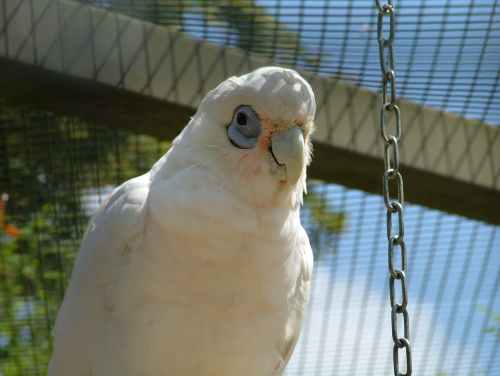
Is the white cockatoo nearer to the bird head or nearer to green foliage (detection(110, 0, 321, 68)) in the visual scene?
the bird head

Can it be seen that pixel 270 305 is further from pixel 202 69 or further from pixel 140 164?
pixel 140 164

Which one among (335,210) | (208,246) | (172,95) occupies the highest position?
(172,95)

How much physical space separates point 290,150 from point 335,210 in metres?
1.05

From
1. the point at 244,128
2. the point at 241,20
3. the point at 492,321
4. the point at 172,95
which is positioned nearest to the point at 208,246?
the point at 244,128

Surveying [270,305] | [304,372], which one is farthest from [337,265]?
[270,305]

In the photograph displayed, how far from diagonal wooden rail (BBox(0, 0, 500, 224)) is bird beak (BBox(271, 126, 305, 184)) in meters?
0.58

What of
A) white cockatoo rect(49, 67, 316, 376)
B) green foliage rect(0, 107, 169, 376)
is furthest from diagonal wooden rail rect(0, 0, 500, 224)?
white cockatoo rect(49, 67, 316, 376)

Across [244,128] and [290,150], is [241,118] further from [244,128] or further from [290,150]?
[290,150]

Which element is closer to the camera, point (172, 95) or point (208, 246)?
point (208, 246)

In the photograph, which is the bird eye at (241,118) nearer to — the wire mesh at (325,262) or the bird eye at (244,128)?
the bird eye at (244,128)

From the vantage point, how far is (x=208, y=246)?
62.7 inches

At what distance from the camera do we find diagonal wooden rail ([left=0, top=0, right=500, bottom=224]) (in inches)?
80.7

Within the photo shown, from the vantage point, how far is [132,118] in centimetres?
220

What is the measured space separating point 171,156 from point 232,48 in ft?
2.02
